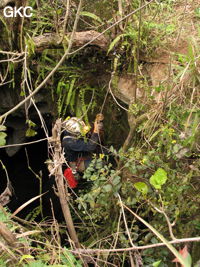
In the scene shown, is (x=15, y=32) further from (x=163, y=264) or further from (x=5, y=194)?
(x=163, y=264)

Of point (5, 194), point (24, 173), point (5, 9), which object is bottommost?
point (24, 173)

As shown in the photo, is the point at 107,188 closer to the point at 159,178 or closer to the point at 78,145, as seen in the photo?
the point at 159,178

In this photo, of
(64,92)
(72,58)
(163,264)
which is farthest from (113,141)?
(163,264)

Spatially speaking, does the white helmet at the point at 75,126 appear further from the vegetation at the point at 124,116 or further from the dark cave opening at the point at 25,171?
the dark cave opening at the point at 25,171

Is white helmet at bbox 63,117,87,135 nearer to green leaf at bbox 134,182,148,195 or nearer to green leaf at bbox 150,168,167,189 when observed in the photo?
green leaf at bbox 134,182,148,195

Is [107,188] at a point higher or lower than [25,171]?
higher

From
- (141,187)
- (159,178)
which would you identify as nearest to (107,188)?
(141,187)

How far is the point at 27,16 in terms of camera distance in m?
3.76

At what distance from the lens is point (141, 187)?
8.62 ft

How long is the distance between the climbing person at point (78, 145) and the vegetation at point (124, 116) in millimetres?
222

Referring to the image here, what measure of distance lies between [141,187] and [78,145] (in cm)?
141

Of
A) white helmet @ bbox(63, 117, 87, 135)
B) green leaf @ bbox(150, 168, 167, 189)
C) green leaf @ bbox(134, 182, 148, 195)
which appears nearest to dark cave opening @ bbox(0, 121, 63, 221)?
white helmet @ bbox(63, 117, 87, 135)

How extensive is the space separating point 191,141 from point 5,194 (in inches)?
59.5

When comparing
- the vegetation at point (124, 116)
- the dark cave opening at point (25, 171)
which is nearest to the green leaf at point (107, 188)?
the vegetation at point (124, 116)
